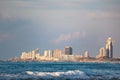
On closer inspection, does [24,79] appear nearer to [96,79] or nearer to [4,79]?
[4,79]

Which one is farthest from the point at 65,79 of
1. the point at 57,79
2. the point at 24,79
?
the point at 24,79

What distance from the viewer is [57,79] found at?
197 ft

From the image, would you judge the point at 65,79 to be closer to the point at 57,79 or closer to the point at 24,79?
the point at 57,79

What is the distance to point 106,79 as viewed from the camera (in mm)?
61094

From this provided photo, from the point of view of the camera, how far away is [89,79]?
60.9 meters

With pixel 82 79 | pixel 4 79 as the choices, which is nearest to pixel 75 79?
pixel 82 79

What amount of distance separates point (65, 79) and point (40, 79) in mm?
2974

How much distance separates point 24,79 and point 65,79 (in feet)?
15.8

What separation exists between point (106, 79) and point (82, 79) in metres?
2.88

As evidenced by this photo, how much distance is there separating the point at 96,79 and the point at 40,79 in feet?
21.5

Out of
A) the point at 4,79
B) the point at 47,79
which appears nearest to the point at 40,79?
the point at 47,79

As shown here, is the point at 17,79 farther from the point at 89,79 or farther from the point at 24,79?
the point at 89,79

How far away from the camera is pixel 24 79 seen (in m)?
59.0

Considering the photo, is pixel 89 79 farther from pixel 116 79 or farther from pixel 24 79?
pixel 24 79
